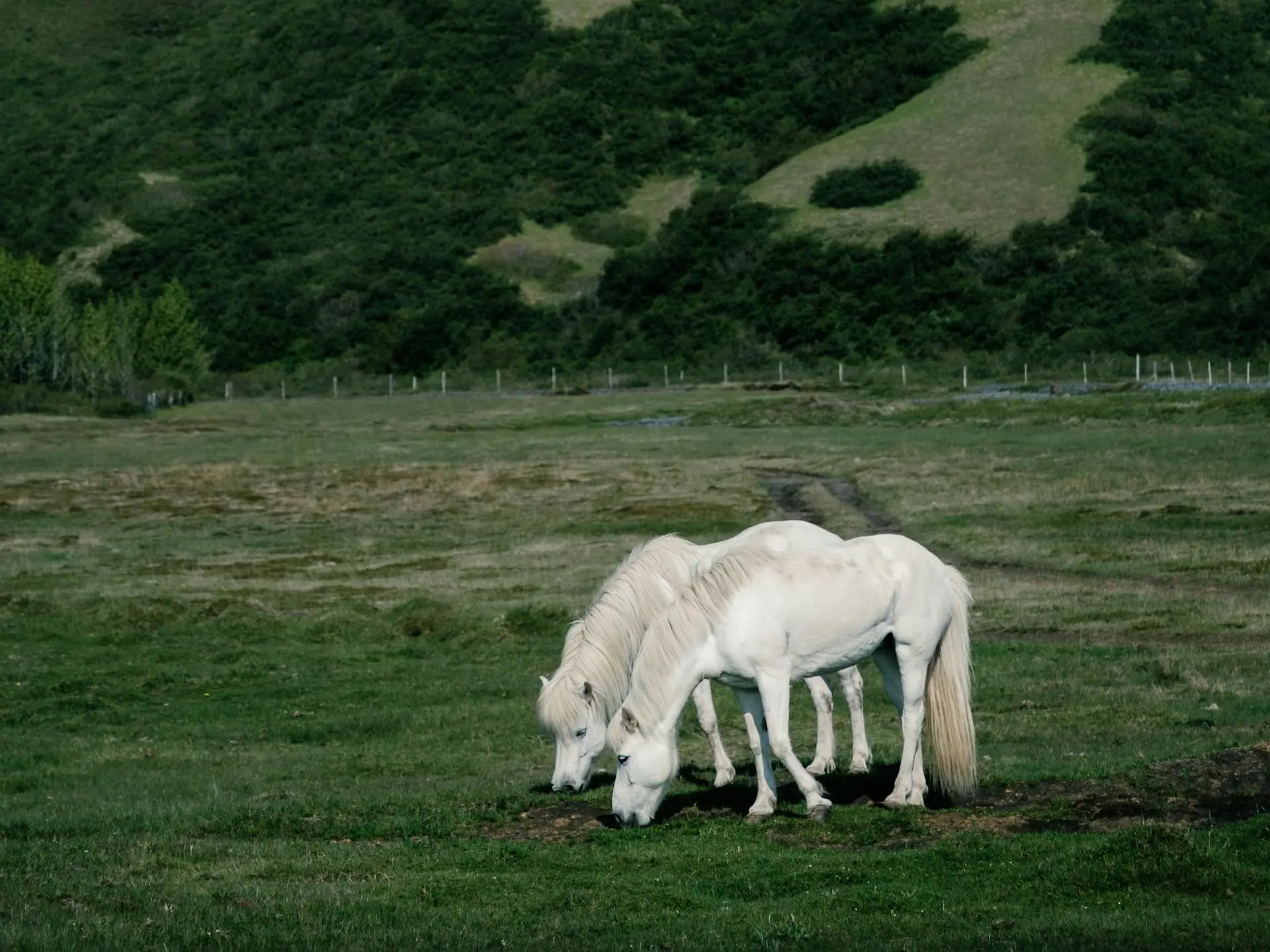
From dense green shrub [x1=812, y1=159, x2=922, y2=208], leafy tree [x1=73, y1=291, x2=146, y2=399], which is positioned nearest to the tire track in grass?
leafy tree [x1=73, y1=291, x2=146, y2=399]

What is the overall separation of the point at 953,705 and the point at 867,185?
114 metres

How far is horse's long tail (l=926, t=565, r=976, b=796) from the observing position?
650 inches

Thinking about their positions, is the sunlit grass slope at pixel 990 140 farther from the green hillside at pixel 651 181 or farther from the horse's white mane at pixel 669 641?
the horse's white mane at pixel 669 641

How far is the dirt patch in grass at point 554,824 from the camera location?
16.1m

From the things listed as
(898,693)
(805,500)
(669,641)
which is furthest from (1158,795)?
(805,500)

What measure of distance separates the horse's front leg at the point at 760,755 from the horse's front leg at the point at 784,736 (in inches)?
5.2

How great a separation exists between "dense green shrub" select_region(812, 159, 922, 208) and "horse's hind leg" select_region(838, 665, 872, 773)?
109 m

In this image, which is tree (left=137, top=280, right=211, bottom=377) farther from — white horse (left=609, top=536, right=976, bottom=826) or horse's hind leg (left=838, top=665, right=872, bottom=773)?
white horse (left=609, top=536, right=976, bottom=826)

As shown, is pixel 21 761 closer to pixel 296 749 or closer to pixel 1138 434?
pixel 296 749

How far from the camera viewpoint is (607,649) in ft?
57.5

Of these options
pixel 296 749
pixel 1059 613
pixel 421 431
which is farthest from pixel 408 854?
pixel 421 431

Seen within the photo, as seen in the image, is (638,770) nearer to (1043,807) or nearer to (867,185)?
(1043,807)

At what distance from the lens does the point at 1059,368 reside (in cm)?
10200

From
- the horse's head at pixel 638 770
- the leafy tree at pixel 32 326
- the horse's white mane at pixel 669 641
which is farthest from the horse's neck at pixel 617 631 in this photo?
the leafy tree at pixel 32 326
